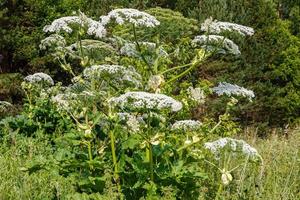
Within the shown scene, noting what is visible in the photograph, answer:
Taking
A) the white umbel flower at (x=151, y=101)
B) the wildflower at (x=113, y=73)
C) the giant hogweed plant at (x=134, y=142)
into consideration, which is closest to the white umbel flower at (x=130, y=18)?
the giant hogweed plant at (x=134, y=142)

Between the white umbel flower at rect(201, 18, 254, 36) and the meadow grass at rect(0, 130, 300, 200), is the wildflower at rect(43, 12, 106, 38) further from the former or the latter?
the meadow grass at rect(0, 130, 300, 200)

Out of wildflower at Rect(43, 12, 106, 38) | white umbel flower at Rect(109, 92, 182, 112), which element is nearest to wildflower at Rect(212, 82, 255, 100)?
wildflower at Rect(43, 12, 106, 38)

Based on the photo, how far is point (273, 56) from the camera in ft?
46.2

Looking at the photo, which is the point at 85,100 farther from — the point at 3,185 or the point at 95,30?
the point at 3,185

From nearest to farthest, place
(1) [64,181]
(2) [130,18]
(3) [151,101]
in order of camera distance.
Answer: (3) [151,101] < (2) [130,18] < (1) [64,181]

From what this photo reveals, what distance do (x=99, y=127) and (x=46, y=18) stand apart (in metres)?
6.94

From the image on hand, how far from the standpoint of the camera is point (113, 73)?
15.1 feet

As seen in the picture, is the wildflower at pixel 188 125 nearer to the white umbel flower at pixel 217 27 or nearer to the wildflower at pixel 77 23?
the white umbel flower at pixel 217 27

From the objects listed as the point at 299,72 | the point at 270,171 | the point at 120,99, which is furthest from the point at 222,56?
the point at 120,99

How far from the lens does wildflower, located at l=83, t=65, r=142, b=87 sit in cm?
455

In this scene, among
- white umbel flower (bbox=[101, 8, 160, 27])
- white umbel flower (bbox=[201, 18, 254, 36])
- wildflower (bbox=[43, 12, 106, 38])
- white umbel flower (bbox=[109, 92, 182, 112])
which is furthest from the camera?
wildflower (bbox=[43, 12, 106, 38])

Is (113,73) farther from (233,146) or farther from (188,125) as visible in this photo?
(233,146)

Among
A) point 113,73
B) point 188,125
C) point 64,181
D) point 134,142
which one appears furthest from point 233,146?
point 64,181

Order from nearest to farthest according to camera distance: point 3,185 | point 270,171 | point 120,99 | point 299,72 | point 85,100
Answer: point 120,99, point 85,100, point 3,185, point 270,171, point 299,72
